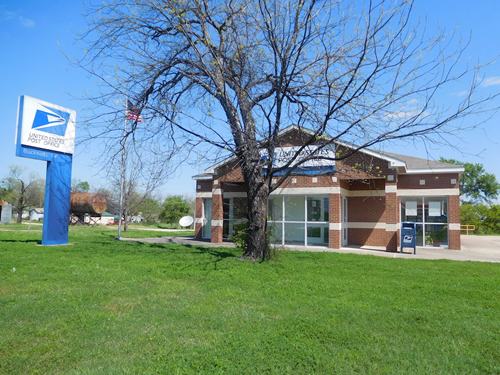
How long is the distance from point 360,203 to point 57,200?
13.4 meters

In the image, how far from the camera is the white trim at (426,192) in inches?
735

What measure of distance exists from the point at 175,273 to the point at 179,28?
6320 millimetres

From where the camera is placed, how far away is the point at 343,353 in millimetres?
4605

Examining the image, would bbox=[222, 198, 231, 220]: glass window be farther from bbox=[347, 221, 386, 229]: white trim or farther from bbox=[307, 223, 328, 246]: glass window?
bbox=[347, 221, 386, 229]: white trim

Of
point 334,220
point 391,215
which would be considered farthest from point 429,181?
point 334,220

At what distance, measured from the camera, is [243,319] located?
590 centimetres

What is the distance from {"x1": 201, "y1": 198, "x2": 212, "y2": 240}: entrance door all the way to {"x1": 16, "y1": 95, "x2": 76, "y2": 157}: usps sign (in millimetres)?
8539

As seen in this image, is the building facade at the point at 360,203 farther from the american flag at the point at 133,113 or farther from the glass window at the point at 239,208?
the american flag at the point at 133,113

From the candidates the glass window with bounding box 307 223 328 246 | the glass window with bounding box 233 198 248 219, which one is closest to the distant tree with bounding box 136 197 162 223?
the glass window with bounding box 233 198 248 219

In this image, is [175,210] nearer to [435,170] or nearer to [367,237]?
[367,237]

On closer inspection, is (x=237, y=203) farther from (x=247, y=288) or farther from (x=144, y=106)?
(x=247, y=288)

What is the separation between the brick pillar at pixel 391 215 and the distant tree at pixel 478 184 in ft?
182

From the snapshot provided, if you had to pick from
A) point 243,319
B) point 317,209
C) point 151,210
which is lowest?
point 243,319

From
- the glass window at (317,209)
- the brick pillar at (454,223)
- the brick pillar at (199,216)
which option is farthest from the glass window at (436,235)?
the brick pillar at (199,216)
